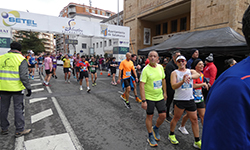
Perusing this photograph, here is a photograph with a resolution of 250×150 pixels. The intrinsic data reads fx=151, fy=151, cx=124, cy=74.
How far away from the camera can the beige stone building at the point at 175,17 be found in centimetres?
1218

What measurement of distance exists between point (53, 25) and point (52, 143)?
918cm

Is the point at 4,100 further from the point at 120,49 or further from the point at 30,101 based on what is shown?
the point at 120,49

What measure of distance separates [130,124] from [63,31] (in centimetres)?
904

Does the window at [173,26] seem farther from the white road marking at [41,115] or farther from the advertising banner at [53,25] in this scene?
the white road marking at [41,115]

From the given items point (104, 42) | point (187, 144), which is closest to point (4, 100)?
point (187, 144)

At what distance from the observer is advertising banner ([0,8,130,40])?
902cm

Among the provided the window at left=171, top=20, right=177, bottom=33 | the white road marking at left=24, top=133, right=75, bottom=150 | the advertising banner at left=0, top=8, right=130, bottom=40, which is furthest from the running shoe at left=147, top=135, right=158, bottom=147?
the window at left=171, top=20, right=177, bottom=33

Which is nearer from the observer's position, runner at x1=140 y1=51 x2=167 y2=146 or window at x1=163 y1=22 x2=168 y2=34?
runner at x1=140 y1=51 x2=167 y2=146

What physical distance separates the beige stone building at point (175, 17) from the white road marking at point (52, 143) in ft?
46.1

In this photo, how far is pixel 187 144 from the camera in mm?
3281

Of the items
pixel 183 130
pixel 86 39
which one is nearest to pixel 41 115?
pixel 183 130

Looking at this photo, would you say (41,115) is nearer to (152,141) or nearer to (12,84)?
(12,84)

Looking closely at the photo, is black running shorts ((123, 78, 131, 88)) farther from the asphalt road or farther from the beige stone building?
the beige stone building

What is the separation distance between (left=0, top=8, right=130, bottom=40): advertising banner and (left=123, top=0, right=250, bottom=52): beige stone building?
4.92 m
